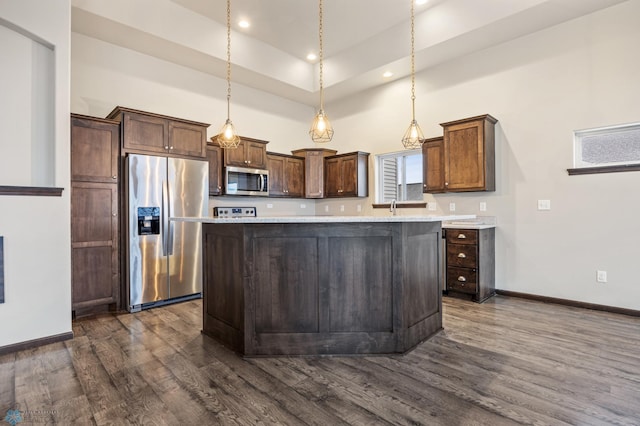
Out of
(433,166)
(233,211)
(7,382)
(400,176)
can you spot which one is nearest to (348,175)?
(400,176)

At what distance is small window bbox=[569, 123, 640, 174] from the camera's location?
3523mm

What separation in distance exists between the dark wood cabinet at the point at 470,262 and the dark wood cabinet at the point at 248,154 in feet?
10.6

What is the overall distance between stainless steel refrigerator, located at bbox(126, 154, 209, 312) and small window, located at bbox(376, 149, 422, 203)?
3.16 meters

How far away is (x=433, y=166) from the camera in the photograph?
16.1 feet

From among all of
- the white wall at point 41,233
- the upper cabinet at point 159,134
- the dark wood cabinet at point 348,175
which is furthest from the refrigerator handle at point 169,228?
the dark wood cabinet at point 348,175

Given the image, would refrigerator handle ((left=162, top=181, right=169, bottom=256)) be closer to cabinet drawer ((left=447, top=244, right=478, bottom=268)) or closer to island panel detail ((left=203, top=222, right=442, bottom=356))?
island panel detail ((left=203, top=222, right=442, bottom=356))

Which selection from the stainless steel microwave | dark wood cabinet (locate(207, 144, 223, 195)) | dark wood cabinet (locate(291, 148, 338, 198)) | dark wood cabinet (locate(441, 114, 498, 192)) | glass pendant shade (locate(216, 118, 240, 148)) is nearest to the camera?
glass pendant shade (locate(216, 118, 240, 148))

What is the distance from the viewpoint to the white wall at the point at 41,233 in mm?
2674

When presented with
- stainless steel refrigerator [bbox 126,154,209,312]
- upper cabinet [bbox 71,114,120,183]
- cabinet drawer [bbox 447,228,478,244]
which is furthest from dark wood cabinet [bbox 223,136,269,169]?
cabinet drawer [bbox 447,228,478,244]

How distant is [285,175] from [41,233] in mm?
3869

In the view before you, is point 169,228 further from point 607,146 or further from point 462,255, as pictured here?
point 607,146

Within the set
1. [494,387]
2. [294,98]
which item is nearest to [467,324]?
[494,387]

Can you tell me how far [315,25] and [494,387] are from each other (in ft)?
16.2

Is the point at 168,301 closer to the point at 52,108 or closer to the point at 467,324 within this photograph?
the point at 52,108
